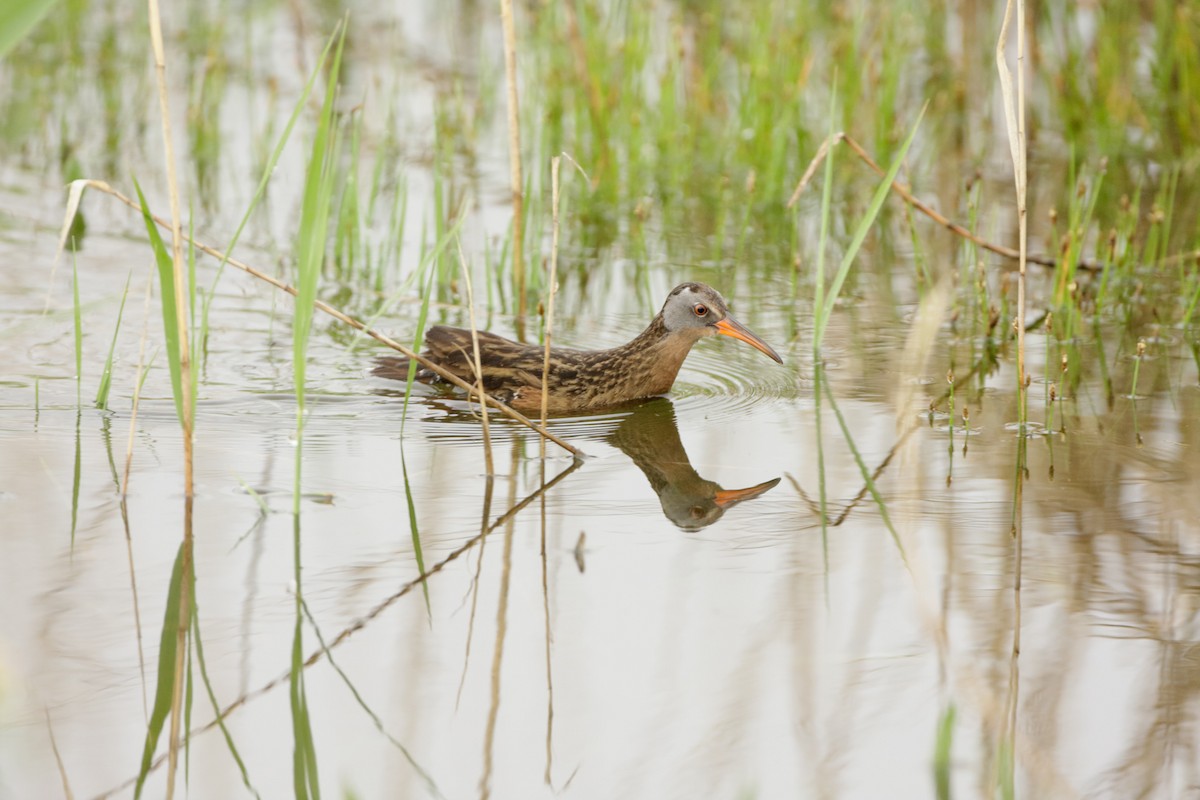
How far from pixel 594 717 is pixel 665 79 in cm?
705

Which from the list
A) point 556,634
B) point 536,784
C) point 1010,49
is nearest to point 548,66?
point 1010,49

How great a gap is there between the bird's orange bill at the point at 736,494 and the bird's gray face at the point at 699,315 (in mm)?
1538

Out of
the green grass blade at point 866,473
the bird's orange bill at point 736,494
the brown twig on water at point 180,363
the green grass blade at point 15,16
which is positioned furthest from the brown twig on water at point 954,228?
the green grass blade at point 15,16

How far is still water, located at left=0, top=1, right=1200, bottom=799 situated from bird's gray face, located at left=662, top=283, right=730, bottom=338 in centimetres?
33

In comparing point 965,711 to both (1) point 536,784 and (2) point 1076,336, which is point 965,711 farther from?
(2) point 1076,336

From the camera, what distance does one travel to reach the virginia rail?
7359 mm

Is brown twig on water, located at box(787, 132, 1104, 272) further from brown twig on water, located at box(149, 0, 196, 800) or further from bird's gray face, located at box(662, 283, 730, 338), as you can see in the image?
brown twig on water, located at box(149, 0, 196, 800)

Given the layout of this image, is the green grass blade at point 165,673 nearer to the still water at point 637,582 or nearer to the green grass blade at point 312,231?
the still water at point 637,582

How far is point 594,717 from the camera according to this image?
4.15 metres

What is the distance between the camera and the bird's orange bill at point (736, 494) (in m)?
5.84

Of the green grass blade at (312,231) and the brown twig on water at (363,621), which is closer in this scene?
the brown twig on water at (363,621)

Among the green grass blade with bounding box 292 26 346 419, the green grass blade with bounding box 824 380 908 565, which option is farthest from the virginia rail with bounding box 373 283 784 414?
the green grass blade with bounding box 292 26 346 419

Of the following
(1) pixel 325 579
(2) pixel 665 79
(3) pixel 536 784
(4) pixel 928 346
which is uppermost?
(2) pixel 665 79

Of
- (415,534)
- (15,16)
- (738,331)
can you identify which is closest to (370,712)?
(415,534)
